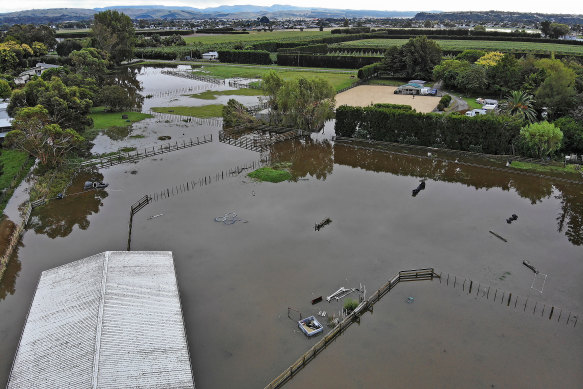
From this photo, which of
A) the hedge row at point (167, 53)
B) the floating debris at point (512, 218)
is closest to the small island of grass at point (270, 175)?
the floating debris at point (512, 218)

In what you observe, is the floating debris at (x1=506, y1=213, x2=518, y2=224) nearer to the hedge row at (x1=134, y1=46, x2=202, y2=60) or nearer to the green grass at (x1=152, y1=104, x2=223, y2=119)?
the green grass at (x1=152, y1=104, x2=223, y2=119)

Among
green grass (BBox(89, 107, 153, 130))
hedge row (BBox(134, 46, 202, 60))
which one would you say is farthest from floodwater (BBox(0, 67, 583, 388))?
hedge row (BBox(134, 46, 202, 60))

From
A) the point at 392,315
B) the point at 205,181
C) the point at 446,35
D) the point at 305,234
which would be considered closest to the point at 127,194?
the point at 205,181

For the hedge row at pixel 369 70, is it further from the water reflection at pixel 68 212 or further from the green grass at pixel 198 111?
the water reflection at pixel 68 212

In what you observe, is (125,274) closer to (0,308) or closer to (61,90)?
(0,308)

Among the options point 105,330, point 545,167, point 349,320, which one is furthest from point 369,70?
point 105,330

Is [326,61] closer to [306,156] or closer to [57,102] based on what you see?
[306,156]
